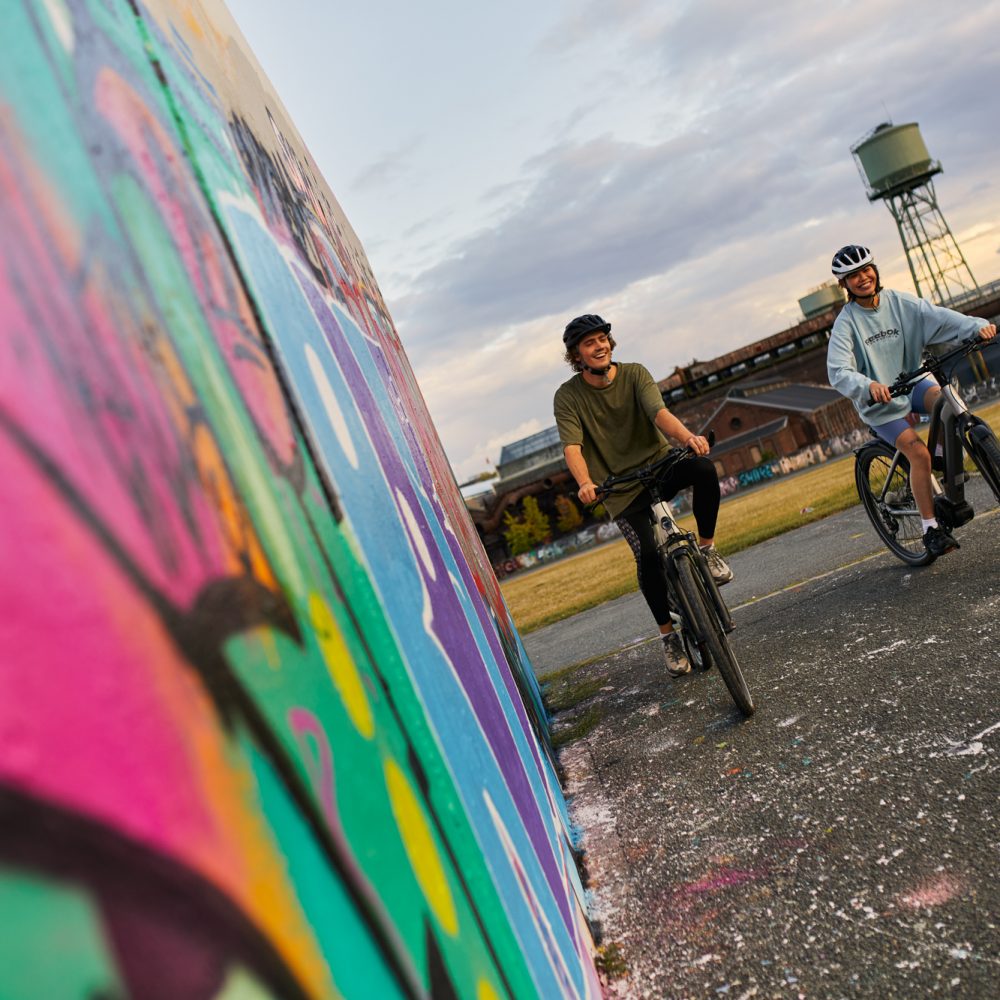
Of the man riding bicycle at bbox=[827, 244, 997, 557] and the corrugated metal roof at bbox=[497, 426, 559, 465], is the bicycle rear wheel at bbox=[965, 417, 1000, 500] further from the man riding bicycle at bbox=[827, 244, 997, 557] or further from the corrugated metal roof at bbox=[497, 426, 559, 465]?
the corrugated metal roof at bbox=[497, 426, 559, 465]

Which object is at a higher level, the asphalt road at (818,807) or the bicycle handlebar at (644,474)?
the bicycle handlebar at (644,474)

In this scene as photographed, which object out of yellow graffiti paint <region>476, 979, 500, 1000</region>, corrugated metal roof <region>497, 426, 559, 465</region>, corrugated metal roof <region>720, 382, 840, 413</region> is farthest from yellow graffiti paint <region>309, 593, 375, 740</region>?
corrugated metal roof <region>497, 426, 559, 465</region>

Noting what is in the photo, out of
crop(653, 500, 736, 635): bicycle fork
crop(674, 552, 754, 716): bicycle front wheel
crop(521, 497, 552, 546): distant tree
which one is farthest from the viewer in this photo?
crop(521, 497, 552, 546): distant tree

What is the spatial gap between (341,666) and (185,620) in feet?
1.26

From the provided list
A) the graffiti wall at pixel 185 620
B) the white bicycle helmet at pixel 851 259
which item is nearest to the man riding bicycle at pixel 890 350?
the white bicycle helmet at pixel 851 259

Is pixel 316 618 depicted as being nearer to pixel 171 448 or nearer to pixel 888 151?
pixel 171 448

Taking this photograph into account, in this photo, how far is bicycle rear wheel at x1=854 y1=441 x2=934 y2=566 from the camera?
5.39m

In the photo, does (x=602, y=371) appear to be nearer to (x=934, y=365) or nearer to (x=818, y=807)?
(x=934, y=365)

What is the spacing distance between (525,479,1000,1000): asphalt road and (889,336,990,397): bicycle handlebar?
104 cm

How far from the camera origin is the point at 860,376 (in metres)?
4.88

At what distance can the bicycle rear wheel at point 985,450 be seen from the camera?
448cm

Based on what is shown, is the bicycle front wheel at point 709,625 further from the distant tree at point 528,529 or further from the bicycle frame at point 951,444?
the distant tree at point 528,529

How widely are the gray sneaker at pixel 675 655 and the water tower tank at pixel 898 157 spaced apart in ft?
230

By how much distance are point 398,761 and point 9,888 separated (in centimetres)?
76
